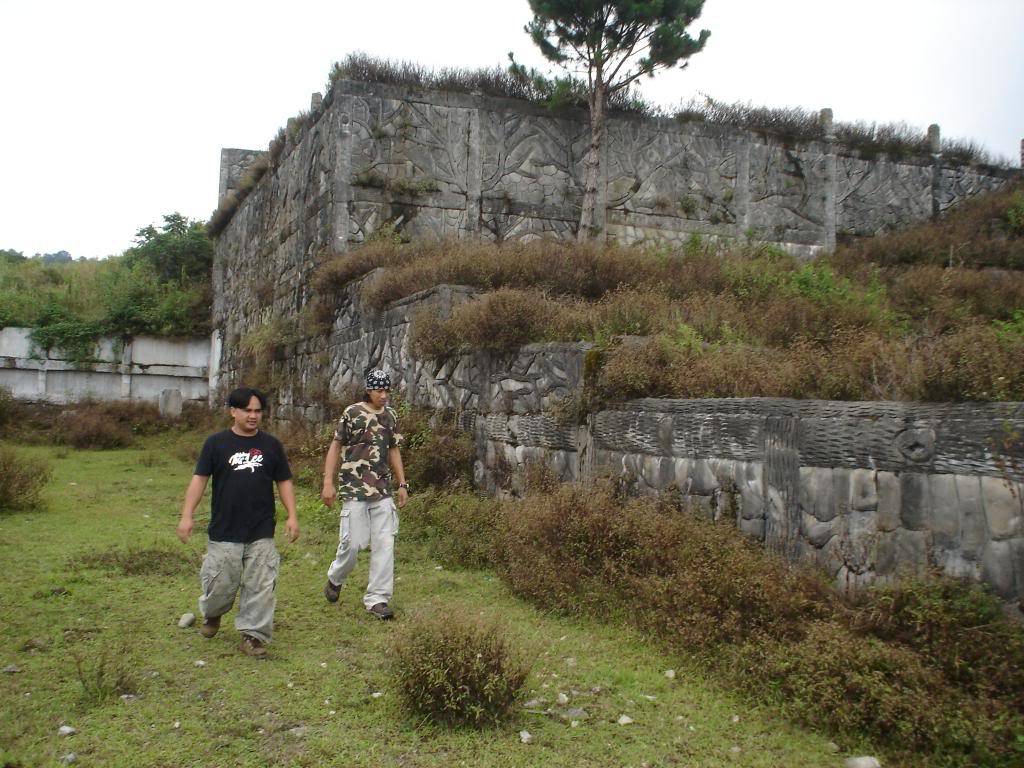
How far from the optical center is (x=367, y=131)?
617 inches

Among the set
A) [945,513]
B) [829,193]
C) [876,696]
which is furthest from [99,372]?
[876,696]

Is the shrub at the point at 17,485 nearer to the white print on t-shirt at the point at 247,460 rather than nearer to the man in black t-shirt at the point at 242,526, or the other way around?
the man in black t-shirt at the point at 242,526

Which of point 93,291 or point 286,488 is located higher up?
point 93,291

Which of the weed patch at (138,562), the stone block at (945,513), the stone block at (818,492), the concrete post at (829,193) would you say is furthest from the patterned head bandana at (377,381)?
the concrete post at (829,193)

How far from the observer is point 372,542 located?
6680 millimetres

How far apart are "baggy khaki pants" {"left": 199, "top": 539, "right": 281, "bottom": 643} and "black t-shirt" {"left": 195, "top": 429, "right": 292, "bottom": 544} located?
0.22ft

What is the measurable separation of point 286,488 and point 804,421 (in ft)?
11.5

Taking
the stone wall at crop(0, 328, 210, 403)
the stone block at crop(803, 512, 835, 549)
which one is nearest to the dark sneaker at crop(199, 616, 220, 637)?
the stone block at crop(803, 512, 835, 549)

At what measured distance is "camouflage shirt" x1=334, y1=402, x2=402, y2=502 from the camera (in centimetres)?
674

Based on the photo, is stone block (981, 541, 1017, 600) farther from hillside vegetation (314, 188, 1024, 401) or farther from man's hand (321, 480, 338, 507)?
man's hand (321, 480, 338, 507)

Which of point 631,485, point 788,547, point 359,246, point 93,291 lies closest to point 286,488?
point 631,485

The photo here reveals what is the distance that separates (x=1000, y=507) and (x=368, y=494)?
169 inches

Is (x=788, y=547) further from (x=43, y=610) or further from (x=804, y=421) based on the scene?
(x=43, y=610)

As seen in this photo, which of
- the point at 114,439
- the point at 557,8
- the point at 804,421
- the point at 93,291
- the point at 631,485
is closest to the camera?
the point at 804,421
